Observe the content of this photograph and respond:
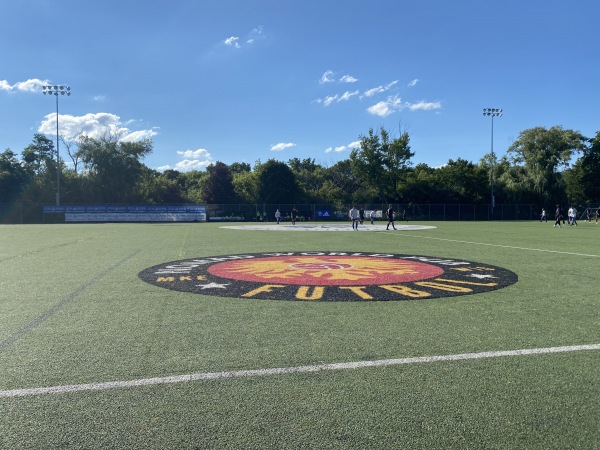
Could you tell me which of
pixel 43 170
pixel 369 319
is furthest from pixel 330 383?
pixel 43 170

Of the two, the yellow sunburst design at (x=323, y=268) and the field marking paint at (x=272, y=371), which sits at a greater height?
the yellow sunburst design at (x=323, y=268)

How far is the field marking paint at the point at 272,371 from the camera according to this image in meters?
3.50

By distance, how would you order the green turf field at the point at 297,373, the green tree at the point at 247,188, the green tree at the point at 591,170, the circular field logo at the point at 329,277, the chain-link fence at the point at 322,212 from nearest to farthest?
1. the green turf field at the point at 297,373
2. the circular field logo at the point at 329,277
3. the chain-link fence at the point at 322,212
4. the green tree at the point at 591,170
5. the green tree at the point at 247,188

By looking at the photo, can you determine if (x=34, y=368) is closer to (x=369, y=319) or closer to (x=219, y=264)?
(x=369, y=319)

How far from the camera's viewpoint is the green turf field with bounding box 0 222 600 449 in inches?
113

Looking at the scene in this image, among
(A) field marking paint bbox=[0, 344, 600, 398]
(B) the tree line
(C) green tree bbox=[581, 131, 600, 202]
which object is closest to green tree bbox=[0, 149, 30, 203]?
(B) the tree line

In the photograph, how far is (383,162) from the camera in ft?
224

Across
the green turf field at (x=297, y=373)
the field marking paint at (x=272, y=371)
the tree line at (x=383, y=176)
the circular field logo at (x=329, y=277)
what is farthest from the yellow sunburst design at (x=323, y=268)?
the tree line at (x=383, y=176)

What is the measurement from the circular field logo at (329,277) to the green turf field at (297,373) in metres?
0.61

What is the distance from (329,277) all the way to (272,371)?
5.34m

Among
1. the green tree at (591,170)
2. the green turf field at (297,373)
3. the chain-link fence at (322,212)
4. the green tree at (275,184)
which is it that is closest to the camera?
the green turf field at (297,373)

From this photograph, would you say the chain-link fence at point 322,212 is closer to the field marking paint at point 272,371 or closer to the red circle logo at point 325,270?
the red circle logo at point 325,270

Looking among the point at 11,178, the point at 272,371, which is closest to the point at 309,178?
the point at 11,178

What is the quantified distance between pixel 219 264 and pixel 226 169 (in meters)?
66.5
